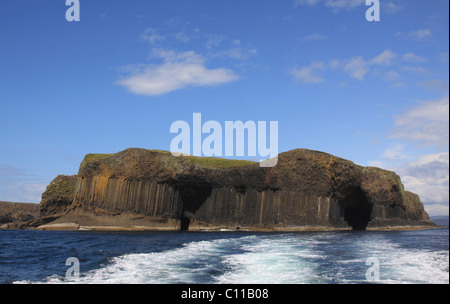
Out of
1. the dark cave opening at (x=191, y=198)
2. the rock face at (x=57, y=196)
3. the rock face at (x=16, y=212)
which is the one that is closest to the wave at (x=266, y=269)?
the dark cave opening at (x=191, y=198)

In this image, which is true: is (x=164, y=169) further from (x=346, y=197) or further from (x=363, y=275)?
(x=363, y=275)

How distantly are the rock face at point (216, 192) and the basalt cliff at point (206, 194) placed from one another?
0.47ft

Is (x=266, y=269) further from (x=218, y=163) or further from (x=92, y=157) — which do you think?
(x=92, y=157)

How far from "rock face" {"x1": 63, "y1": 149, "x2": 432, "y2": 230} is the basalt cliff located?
0.14m

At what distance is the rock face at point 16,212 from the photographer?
8119 centimetres

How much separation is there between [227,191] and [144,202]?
1302 centimetres

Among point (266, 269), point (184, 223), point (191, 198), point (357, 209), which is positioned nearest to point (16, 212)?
point (184, 223)

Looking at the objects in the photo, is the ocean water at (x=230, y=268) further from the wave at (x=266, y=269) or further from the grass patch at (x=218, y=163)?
the grass patch at (x=218, y=163)

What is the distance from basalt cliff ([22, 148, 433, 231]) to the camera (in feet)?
168

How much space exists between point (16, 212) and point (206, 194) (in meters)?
56.7

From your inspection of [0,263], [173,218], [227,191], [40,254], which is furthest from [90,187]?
[0,263]

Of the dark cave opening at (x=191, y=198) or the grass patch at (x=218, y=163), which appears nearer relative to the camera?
the dark cave opening at (x=191, y=198)

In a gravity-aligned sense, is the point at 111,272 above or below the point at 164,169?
below

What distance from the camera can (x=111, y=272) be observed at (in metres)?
14.2
